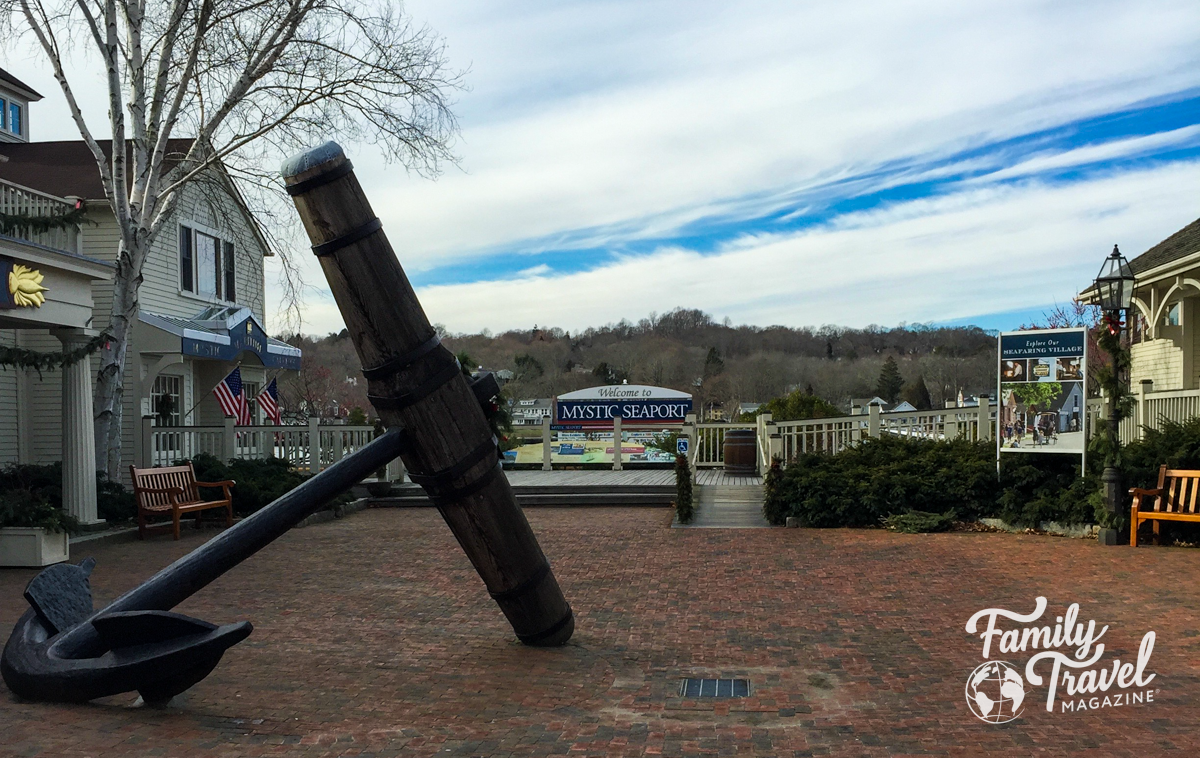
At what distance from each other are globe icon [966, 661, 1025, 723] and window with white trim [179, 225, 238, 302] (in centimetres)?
1764

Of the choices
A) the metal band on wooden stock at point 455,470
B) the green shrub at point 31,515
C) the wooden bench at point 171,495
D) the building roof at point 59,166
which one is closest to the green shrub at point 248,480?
the wooden bench at point 171,495

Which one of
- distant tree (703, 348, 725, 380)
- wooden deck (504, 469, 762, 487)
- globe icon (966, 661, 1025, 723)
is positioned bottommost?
globe icon (966, 661, 1025, 723)

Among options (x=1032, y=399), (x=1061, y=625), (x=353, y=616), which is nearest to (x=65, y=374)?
(x=353, y=616)

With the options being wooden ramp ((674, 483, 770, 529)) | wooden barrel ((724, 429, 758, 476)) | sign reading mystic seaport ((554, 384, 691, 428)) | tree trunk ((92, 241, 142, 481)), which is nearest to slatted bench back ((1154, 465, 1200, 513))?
wooden ramp ((674, 483, 770, 529))

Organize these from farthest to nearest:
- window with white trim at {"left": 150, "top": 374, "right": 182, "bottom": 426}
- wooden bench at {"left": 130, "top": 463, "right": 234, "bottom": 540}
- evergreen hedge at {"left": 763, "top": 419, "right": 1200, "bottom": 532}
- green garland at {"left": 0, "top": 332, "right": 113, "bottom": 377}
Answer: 1. window with white trim at {"left": 150, "top": 374, "right": 182, "bottom": 426}
2. wooden bench at {"left": 130, "top": 463, "right": 234, "bottom": 540}
3. evergreen hedge at {"left": 763, "top": 419, "right": 1200, "bottom": 532}
4. green garland at {"left": 0, "top": 332, "right": 113, "bottom": 377}

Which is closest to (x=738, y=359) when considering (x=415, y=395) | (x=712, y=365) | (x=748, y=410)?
(x=712, y=365)

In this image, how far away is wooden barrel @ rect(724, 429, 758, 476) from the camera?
19.0 metres

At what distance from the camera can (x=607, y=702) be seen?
5461 mm

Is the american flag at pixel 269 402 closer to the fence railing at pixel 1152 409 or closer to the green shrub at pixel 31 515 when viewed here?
the green shrub at pixel 31 515

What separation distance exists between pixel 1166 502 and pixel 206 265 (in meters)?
18.0

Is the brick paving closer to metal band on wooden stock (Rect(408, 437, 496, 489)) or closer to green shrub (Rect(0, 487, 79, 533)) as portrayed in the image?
green shrub (Rect(0, 487, 79, 533))

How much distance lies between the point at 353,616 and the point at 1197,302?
17649 mm

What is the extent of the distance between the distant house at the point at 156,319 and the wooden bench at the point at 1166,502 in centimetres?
1262

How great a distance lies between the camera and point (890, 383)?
68.6 meters
